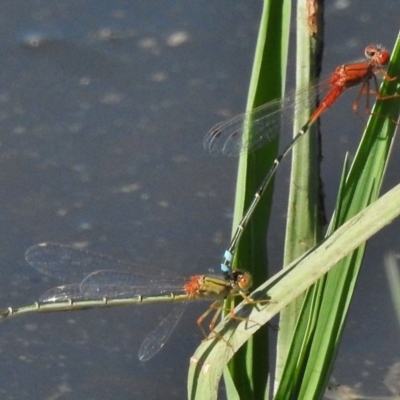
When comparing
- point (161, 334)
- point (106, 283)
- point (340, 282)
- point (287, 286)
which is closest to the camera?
point (287, 286)

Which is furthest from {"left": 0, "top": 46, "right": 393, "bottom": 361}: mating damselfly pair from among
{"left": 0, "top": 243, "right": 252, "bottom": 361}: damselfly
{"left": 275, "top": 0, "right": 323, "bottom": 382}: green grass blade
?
{"left": 275, "top": 0, "right": 323, "bottom": 382}: green grass blade

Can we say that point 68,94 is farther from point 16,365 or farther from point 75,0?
point 16,365

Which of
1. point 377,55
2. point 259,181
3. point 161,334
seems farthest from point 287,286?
point 161,334

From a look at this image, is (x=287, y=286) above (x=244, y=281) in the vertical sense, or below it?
below

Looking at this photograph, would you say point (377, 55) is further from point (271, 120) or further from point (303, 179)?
point (303, 179)

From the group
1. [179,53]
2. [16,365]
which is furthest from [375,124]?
[16,365]

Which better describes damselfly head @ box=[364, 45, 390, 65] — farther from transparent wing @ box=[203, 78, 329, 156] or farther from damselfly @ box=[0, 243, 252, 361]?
damselfly @ box=[0, 243, 252, 361]
